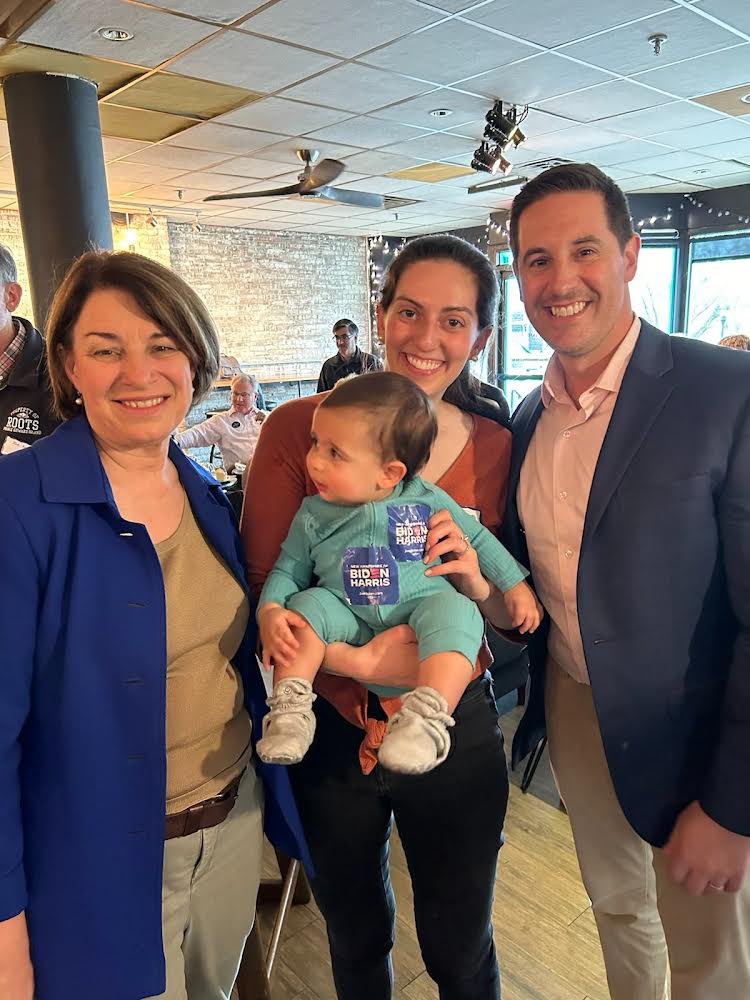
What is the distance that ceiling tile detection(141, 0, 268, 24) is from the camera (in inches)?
128

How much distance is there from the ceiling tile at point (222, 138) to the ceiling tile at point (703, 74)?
2896 mm

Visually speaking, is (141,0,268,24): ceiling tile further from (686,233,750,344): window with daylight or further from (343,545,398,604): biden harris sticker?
(686,233,750,344): window with daylight

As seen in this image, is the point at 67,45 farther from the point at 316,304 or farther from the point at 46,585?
the point at 316,304

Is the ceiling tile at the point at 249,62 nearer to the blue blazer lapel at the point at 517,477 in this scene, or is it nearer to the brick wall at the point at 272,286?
the blue blazer lapel at the point at 517,477

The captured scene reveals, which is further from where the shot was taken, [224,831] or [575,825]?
[575,825]

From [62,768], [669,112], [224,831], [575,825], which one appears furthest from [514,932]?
[669,112]

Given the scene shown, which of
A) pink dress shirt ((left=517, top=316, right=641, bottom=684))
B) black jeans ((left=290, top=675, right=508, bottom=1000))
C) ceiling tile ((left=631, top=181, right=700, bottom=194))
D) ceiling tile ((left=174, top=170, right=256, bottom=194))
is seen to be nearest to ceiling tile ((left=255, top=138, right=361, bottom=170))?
ceiling tile ((left=174, top=170, right=256, bottom=194))

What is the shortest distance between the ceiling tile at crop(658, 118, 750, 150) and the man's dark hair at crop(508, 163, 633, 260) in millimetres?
5273

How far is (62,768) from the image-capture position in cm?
112

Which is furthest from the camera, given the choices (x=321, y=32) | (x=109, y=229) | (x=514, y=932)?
(x=109, y=229)

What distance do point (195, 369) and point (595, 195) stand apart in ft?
2.96

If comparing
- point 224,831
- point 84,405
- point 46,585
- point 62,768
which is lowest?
point 224,831

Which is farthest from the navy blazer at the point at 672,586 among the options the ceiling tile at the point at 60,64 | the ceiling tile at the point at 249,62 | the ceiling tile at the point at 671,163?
the ceiling tile at the point at 671,163

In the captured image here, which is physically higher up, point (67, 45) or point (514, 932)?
point (67, 45)
